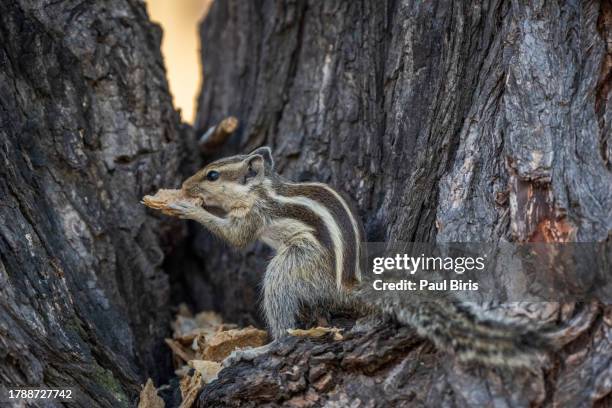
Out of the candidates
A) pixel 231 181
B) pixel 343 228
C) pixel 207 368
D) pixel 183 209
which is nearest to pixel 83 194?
pixel 183 209

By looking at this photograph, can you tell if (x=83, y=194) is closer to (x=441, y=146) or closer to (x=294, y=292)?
(x=294, y=292)

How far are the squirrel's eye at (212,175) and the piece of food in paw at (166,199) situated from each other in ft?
0.48

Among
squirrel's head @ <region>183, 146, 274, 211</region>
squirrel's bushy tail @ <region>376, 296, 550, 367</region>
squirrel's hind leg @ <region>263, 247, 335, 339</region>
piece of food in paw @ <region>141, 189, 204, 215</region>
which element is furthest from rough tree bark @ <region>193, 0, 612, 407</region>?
piece of food in paw @ <region>141, 189, 204, 215</region>

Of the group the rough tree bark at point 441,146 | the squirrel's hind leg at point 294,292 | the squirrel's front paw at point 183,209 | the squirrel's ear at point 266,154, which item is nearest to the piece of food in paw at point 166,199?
the squirrel's front paw at point 183,209

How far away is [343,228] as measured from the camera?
4.44m

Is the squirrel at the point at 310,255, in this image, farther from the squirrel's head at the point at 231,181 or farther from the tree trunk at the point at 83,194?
the tree trunk at the point at 83,194

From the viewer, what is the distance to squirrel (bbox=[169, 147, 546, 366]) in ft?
11.3

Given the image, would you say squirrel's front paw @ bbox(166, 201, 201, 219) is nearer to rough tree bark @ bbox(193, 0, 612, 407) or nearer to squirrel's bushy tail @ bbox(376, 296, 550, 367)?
rough tree bark @ bbox(193, 0, 612, 407)

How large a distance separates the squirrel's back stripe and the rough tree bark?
23cm

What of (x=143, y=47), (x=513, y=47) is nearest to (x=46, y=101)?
(x=143, y=47)

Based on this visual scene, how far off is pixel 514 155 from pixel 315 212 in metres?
1.24

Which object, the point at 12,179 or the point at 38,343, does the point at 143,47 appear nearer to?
the point at 12,179

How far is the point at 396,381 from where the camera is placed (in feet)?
11.9

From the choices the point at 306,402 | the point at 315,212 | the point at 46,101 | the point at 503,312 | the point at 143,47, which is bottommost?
the point at 306,402
